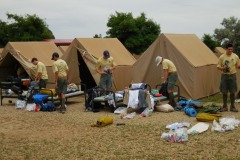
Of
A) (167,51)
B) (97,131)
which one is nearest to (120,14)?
(167,51)

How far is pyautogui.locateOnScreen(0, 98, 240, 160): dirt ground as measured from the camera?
24.0 feet

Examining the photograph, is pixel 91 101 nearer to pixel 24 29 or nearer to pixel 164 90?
pixel 164 90

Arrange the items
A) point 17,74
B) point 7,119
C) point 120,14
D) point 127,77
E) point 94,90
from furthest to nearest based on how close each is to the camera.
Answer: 1. point 120,14
2. point 17,74
3. point 127,77
4. point 94,90
5. point 7,119

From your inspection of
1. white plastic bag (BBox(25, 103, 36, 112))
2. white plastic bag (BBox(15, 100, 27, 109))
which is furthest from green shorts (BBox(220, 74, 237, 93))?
white plastic bag (BBox(15, 100, 27, 109))

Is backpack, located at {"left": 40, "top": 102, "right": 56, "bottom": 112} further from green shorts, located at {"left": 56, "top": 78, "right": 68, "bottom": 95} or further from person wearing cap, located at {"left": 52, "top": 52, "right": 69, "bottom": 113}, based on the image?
green shorts, located at {"left": 56, "top": 78, "right": 68, "bottom": 95}

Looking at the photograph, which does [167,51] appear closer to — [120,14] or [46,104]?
[46,104]

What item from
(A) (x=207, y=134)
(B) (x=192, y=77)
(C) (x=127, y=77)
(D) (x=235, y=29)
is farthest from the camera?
(D) (x=235, y=29)

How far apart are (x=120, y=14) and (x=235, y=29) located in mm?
13199

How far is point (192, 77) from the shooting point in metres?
13.5

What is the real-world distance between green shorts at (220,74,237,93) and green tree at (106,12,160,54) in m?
20.1

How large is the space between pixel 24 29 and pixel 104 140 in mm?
27041

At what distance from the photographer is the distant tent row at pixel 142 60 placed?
45.2ft

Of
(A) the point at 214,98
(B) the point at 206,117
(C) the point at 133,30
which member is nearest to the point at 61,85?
(B) the point at 206,117

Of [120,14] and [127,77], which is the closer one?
[127,77]
